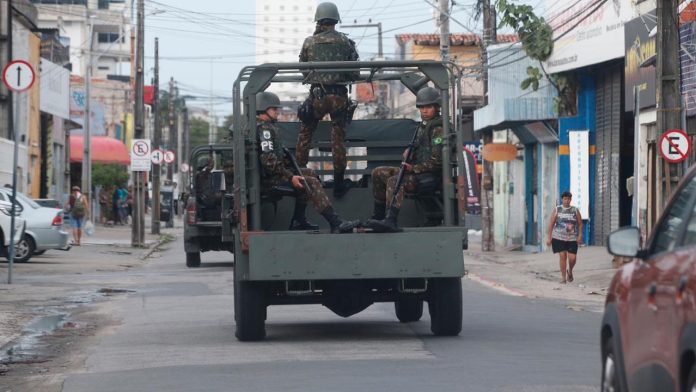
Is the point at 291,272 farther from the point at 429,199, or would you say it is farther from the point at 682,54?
the point at 682,54

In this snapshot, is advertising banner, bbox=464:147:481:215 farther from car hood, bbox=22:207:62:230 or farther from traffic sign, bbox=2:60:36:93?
traffic sign, bbox=2:60:36:93

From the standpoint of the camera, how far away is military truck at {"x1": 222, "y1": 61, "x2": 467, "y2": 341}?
41.6 ft

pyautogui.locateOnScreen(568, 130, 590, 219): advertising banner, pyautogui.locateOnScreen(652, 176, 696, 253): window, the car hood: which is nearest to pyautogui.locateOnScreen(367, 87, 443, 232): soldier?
pyautogui.locateOnScreen(652, 176, 696, 253): window

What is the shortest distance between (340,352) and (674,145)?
9.87 m

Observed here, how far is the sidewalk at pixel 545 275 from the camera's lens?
2188 centimetres

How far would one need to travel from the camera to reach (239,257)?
13070 mm

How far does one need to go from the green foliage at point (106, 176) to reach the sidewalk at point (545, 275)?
31.3 meters

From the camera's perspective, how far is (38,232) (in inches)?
1156

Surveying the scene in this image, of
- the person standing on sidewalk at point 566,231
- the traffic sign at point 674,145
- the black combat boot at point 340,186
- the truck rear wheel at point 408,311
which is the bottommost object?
the truck rear wheel at point 408,311

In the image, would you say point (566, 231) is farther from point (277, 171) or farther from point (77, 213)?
point (77, 213)

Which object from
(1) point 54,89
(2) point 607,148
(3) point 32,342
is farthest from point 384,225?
(1) point 54,89

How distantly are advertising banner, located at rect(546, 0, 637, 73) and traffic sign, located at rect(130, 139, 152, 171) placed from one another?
1184cm

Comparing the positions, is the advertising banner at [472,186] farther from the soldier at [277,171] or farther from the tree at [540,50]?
the soldier at [277,171]

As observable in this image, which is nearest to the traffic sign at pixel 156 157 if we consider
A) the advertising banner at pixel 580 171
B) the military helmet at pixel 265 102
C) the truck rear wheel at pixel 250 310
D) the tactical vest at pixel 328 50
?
the advertising banner at pixel 580 171
